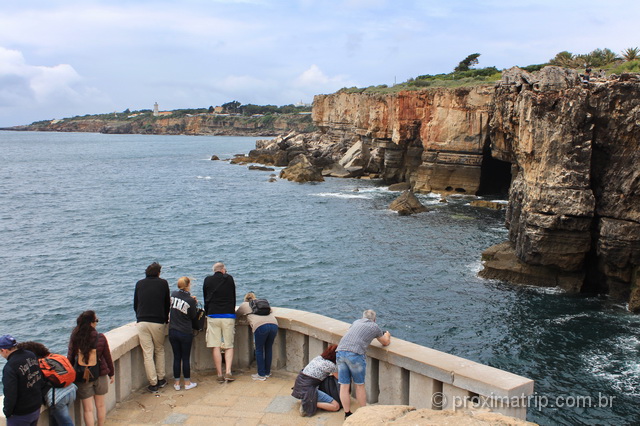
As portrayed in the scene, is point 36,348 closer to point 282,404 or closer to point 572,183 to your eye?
point 282,404

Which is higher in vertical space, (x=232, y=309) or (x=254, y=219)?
(x=232, y=309)

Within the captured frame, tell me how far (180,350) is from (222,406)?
3.73 feet

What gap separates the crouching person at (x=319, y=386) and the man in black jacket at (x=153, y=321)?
2099 millimetres

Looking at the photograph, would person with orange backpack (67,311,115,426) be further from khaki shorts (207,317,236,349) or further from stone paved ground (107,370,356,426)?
khaki shorts (207,317,236,349)

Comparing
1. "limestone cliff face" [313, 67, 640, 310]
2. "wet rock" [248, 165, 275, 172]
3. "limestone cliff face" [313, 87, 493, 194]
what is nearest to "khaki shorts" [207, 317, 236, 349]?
"limestone cliff face" [313, 67, 640, 310]

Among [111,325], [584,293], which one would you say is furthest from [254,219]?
[584,293]

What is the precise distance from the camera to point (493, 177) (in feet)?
172

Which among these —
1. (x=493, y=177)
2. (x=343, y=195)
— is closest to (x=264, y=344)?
(x=343, y=195)

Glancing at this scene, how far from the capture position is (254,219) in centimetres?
4203

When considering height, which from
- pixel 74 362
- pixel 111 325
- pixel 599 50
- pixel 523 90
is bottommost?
pixel 111 325

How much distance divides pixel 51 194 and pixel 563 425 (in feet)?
176

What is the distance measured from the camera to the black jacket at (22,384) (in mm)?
5820

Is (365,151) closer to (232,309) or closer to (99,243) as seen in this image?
(99,243)

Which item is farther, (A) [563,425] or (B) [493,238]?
(B) [493,238]
